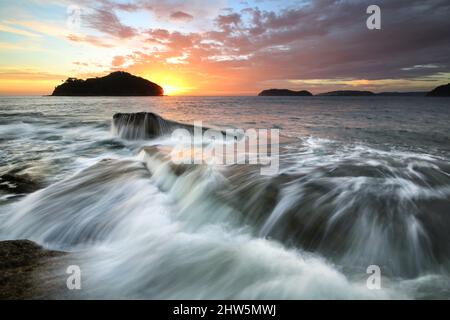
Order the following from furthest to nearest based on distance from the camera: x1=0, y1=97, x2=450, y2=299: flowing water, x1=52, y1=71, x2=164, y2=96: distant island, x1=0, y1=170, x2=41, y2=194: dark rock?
x1=52, y1=71, x2=164, y2=96: distant island
x1=0, y1=170, x2=41, y2=194: dark rock
x1=0, y1=97, x2=450, y2=299: flowing water

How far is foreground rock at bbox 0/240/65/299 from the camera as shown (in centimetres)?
341

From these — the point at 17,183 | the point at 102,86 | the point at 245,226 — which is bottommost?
the point at 245,226

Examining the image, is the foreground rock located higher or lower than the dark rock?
lower

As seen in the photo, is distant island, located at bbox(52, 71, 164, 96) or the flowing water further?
distant island, located at bbox(52, 71, 164, 96)

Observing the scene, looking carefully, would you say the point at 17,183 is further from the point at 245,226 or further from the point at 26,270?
the point at 245,226

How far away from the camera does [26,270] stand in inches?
153

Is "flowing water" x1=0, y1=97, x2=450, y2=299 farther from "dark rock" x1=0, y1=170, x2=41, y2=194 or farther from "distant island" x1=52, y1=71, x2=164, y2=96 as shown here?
"distant island" x1=52, y1=71, x2=164, y2=96

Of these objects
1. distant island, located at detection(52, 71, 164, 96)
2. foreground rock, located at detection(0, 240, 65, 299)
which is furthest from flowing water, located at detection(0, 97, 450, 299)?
distant island, located at detection(52, 71, 164, 96)

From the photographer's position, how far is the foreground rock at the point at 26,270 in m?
3.41

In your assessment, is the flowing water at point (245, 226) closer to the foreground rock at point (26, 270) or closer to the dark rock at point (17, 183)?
the dark rock at point (17, 183)

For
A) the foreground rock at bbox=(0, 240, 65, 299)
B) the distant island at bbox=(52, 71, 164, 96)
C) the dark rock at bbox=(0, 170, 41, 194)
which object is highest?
the distant island at bbox=(52, 71, 164, 96)

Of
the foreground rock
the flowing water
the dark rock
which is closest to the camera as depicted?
the foreground rock

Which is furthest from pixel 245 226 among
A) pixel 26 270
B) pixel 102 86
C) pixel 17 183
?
pixel 102 86

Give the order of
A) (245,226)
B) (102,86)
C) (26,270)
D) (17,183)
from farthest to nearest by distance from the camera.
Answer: (102,86) → (17,183) → (245,226) → (26,270)
